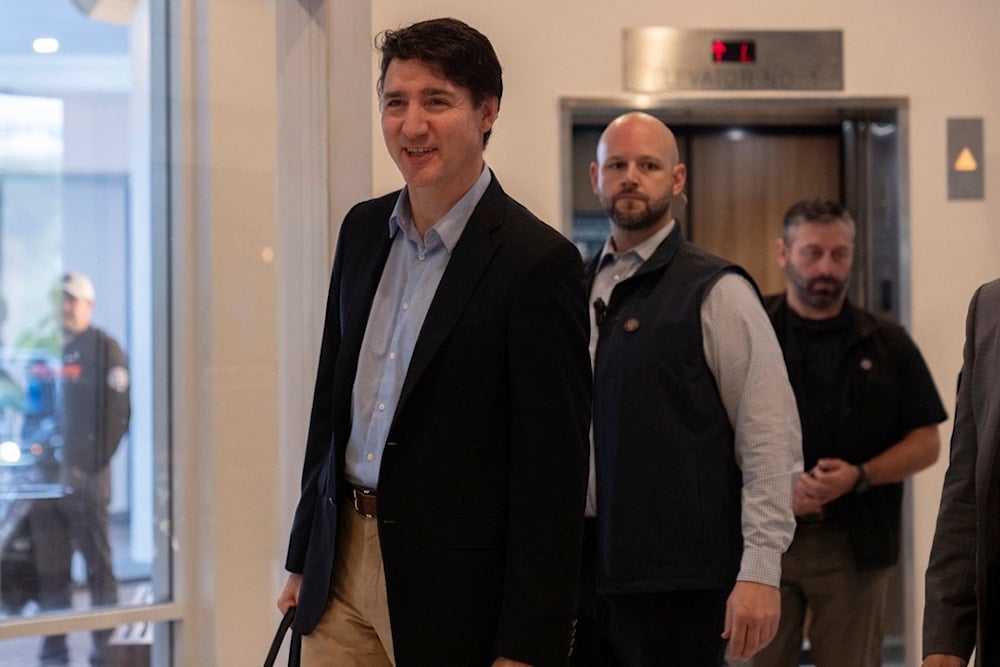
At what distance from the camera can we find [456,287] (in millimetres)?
1919

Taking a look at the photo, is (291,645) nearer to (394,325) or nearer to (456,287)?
(394,325)

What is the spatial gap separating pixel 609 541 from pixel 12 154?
64.5 inches

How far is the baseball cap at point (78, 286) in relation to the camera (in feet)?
9.89

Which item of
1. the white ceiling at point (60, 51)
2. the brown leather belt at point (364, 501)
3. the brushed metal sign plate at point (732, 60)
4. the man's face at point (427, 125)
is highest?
the brushed metal sign plate at point (732, 60)

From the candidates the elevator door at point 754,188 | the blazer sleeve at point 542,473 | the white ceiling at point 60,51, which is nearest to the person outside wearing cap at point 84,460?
the white ceiling at point 60,51

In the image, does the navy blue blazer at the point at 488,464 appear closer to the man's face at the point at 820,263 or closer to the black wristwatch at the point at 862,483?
the black wristwatch at the point at 862,483

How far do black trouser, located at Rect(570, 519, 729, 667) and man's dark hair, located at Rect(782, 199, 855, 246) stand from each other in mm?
1512

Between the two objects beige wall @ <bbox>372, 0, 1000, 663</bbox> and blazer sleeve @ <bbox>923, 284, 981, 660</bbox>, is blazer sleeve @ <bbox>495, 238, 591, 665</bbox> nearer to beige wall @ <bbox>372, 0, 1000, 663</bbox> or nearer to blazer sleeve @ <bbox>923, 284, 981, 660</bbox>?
blazer sleeve @ <bbox>923, 284, 981, 660</bbox>

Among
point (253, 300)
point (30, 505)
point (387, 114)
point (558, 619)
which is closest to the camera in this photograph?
point (558, 619)

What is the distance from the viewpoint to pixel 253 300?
319cm

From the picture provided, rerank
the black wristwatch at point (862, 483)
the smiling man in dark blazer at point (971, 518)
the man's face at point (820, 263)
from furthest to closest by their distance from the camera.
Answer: the man's face at point (820, 263) → the black wristwatch at point (862, 483) → the smiling man in dark blazer at point (971, 518)

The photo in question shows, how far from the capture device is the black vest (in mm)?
2566

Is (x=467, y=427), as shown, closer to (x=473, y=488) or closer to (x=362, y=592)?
(x=473, y=488)

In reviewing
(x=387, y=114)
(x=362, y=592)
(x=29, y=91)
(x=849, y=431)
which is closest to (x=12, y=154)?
(x=29, y=91)
